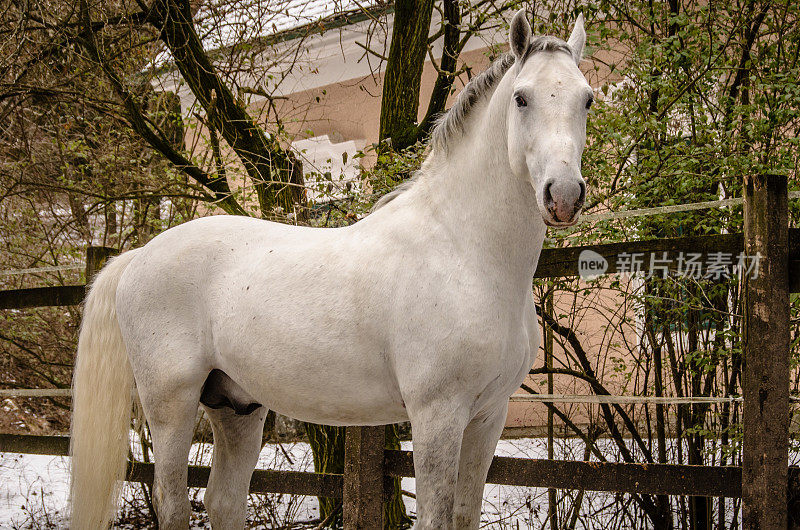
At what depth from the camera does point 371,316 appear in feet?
7.23

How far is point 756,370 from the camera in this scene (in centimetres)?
262

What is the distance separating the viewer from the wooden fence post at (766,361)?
8.44 ft

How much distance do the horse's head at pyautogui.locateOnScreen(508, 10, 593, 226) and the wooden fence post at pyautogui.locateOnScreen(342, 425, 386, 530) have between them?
5.48 feet

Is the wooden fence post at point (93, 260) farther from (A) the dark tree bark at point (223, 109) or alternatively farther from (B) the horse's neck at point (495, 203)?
(B) the horse's neck at point (495, 203)

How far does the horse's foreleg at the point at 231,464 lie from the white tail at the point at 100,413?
0.35m

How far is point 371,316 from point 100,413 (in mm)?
1278

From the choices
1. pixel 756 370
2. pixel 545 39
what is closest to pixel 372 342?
pixel 545 39

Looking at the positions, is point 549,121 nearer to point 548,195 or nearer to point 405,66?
point 548,195

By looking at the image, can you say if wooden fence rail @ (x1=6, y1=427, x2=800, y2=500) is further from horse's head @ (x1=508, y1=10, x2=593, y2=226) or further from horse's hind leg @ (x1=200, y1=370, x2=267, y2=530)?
horse's head @ (x1=508, y1=10, x2=593, y2=226)

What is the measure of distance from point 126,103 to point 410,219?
121 inches

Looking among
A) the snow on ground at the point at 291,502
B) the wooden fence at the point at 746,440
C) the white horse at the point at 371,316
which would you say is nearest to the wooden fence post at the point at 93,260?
the white horse at the point at 371,316

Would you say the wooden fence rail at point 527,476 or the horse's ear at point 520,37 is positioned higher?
the horse's ear at point 520,37

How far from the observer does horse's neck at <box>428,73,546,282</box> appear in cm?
213

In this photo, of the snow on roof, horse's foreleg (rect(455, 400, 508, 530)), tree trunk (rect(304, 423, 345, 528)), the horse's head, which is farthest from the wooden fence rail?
the snow on roof
